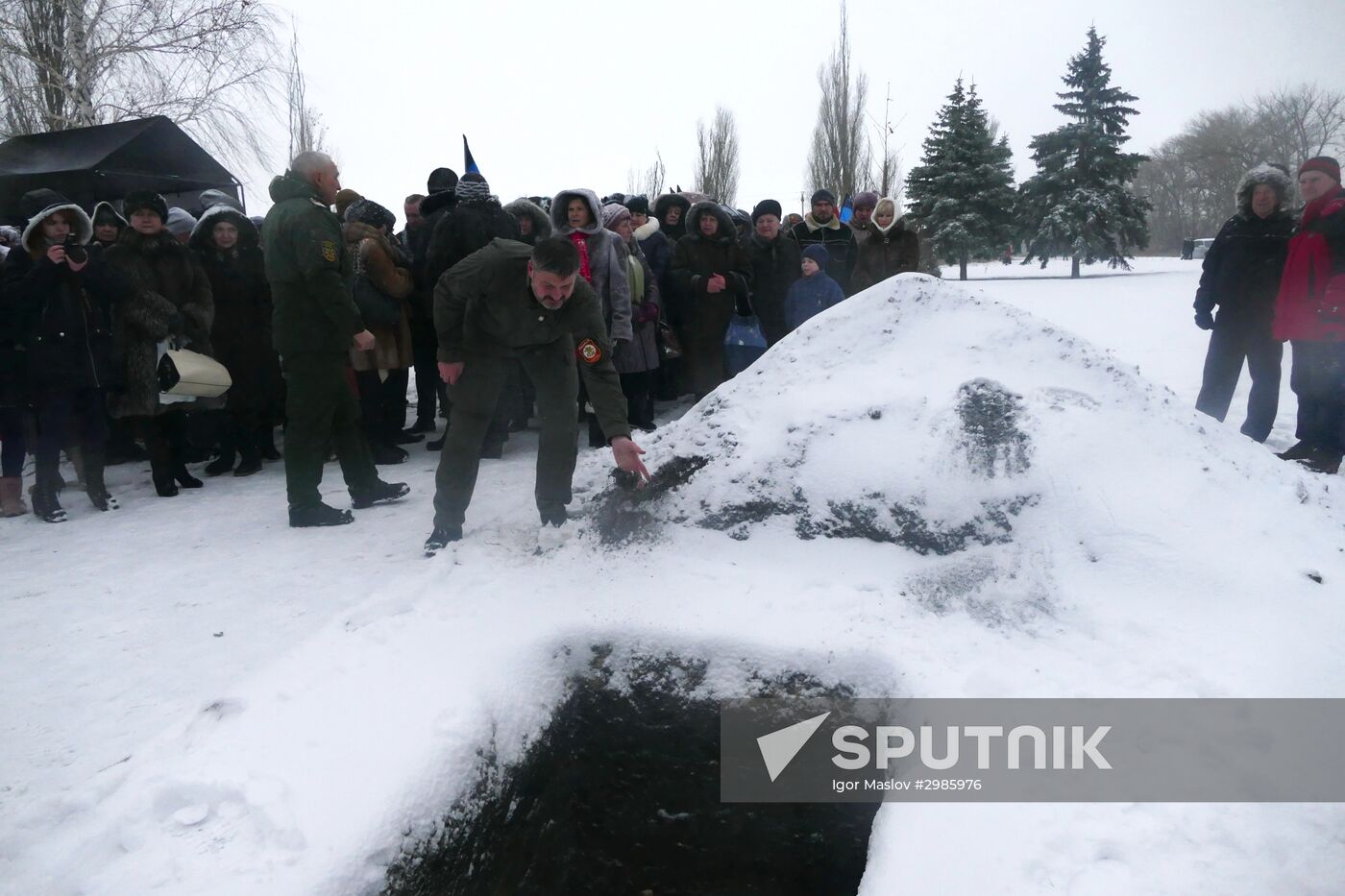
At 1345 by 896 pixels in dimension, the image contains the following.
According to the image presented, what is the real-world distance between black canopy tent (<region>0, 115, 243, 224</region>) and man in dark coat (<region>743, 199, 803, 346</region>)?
625cm

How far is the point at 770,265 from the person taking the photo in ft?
22.2

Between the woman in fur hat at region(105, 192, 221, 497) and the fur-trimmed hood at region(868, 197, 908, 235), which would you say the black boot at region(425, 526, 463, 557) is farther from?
the fur-trimmed hood at region(868, 197, 908, 235)

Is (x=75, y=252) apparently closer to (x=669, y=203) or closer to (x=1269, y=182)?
(x=669, y=203)

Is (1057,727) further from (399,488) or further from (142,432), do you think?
(142,432)

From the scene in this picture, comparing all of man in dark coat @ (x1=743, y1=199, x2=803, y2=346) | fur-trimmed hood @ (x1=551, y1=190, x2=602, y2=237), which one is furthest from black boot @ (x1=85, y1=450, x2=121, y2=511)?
man in dark coat @ (x1=743, y1=199, x2=803, y2=346)

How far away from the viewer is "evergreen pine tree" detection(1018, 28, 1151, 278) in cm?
2722

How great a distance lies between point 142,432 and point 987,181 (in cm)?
2806

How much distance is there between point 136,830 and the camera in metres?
2.11

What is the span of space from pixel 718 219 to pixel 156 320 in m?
3.96

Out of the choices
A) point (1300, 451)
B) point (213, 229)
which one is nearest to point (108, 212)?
point (213, 229)

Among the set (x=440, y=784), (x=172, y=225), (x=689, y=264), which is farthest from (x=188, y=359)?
(x=440, y=784)

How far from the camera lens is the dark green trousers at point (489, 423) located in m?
4.01

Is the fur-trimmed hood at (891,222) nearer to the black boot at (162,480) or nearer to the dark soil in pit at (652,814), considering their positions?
the dark soil in pit at (652,814)

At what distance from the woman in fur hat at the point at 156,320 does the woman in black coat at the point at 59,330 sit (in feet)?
0.45
